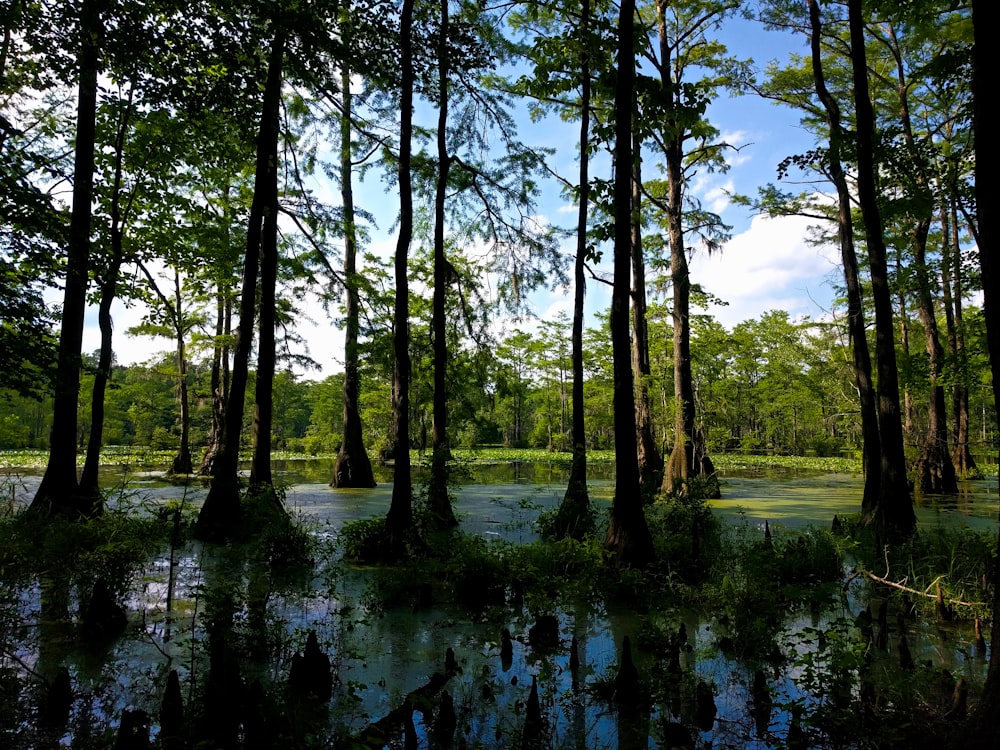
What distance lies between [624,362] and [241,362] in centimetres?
664

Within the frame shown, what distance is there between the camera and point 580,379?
11.0m

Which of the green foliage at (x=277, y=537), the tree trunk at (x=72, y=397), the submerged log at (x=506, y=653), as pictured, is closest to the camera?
the submerged log at (x=506, y=653)

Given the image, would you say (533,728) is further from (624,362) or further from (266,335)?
(266,335)

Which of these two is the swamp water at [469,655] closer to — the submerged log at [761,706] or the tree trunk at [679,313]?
the submerged log at [761,706]

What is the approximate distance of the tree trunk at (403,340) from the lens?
7812 millimetres

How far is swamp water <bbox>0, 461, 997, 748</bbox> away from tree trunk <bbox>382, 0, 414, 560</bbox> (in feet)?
3.00

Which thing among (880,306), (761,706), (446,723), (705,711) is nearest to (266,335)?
(446,723)

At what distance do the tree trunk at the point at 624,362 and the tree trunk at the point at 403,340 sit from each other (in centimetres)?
286

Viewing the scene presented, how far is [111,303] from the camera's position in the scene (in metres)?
11.2

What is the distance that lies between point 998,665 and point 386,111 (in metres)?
10.9

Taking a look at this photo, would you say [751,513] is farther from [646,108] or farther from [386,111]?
[386,111]

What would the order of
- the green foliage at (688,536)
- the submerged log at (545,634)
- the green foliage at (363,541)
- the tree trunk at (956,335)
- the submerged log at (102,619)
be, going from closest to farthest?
the submerged log at (102,619)
the submerged log at (545,634)
the green foliage at (688,536)
the green foliage at (363,541)
the tree trunk at (956,335)

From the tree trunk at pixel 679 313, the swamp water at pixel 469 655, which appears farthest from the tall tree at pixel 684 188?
the swamp water at pixel 469 655

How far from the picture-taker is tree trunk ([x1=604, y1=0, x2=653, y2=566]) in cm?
711
